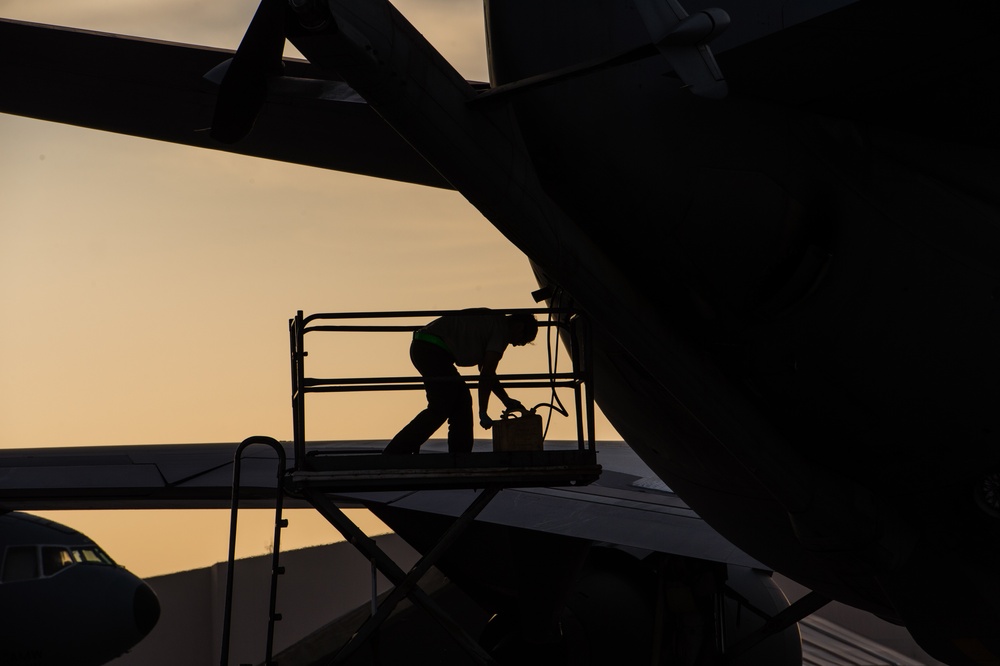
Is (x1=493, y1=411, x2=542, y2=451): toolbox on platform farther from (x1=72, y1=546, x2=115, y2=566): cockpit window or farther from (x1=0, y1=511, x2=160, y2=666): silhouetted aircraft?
(x1=72, y1=546, x2=115, y2=566): cockpit window

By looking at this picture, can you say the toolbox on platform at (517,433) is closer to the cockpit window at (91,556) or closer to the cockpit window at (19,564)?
the cockpit window at (19,564)

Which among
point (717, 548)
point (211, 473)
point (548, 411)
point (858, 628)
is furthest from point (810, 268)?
point (858, 628)

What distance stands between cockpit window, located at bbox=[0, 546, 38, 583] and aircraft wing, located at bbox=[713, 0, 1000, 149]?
1770 centimetres

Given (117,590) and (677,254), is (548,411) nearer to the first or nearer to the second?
(677,254)

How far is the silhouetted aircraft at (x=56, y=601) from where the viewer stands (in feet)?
67.2

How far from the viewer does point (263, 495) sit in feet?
49.2

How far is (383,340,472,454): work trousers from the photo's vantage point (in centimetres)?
944

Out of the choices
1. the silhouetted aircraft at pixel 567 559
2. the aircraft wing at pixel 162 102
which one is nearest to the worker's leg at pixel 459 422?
the silhouetted aircraft at pixel 567 559

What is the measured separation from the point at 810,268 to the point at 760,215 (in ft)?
1.61

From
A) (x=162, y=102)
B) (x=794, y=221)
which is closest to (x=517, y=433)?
(x=794, y=221)

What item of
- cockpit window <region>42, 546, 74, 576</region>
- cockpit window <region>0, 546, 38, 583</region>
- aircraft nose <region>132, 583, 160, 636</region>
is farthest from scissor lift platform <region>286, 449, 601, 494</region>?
aircraft nose <region>132, 583, 160, 636</region>

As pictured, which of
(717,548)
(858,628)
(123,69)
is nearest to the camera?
(123,69)

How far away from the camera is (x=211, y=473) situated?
15.3 m

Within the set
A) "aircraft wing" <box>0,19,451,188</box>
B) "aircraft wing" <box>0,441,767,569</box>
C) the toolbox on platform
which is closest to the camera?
"aircraft wing" <box>0,19,451,188</box>
